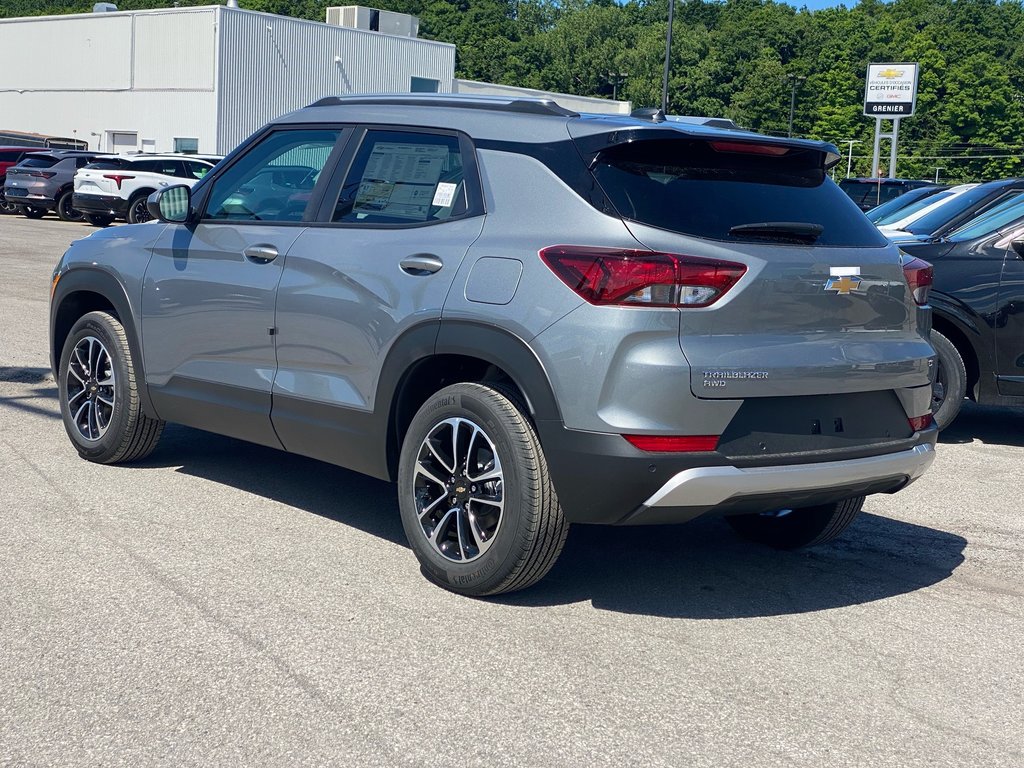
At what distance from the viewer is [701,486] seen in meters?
4.23

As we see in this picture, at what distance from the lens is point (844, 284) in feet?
15.1

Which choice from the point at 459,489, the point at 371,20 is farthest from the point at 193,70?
the point at 459,489

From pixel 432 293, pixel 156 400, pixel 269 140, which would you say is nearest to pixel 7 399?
pixel 156 400

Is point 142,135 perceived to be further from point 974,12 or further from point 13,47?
point 974,12

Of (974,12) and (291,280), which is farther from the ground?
(974,12)

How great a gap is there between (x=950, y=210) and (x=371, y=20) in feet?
151

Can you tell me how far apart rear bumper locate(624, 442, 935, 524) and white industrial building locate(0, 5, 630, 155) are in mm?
40179

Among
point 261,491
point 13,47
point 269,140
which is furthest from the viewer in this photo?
point 13,47

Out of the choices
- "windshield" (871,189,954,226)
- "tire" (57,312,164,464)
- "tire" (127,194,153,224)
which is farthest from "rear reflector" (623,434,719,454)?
"tire" (127,194,153,224)

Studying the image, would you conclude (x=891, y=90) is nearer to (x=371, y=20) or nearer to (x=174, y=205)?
(x=371, y=20)

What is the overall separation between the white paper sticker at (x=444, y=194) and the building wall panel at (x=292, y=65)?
41152 mm

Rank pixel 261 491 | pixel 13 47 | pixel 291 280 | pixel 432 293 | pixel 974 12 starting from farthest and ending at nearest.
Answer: pixel 974 12 < pixel 13 47 < pixel 261 491 < pixel 291 280 < pixel 432 293

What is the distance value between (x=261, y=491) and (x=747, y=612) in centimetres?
262

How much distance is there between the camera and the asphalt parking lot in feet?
11.6
